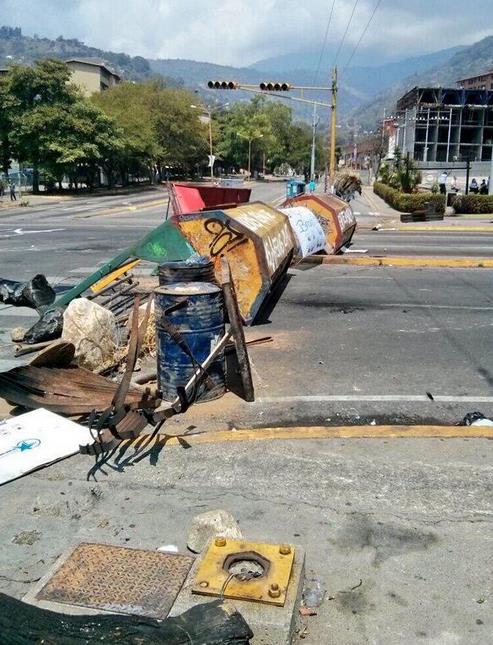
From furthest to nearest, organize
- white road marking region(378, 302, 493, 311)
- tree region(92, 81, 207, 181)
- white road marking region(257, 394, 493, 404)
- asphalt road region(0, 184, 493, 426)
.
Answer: tree region(92, 81, 207, 181) → white road marking region(378, 302, 493, 311) → white road marking region(257, 394, 493, 404) → asphalt road region(0, 184, 493, 426)

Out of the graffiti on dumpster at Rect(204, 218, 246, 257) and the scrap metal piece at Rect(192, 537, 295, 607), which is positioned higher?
the graffiti on dumpster at Rect(204, 218, 246, 257)

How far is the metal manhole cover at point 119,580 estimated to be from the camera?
290cm

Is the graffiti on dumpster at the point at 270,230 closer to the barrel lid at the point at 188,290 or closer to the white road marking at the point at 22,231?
the barrel lid at the point at 188,290

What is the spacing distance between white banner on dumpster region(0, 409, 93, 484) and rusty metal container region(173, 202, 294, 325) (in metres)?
3.63

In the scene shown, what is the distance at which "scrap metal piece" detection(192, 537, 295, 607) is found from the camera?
284 cm

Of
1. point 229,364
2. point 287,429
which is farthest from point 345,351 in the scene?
point 287,429

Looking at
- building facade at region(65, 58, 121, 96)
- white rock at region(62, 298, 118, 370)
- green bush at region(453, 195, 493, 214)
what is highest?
building facade at region(65, 58, 121, 96)

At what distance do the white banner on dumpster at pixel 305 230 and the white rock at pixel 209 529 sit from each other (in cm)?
970

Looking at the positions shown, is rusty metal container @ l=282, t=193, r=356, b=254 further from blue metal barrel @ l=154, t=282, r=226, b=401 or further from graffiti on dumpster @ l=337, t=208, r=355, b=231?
blue metal barrel @ l=154, t=282, r=226, b=401

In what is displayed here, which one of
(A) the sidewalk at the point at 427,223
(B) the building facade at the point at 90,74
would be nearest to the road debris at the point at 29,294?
(A) the sidewalk at the point at 427,223

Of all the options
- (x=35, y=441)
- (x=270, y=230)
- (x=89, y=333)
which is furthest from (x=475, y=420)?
(x=270, y=230)

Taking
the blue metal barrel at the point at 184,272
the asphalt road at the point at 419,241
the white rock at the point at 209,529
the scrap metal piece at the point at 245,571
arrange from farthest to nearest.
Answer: the asphalt road at the point at 419,241
the blue metal barrel at the point at 184,272
the white rock at the point at 209,529
the scrap metal piece at the point at 245,571

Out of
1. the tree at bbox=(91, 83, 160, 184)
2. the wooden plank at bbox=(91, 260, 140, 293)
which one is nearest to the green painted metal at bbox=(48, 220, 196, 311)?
the wooden plank at bbox=(91, 260, 140, 293)

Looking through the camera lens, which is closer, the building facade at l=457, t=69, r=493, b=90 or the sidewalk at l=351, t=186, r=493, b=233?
the sidewalk at l=351, t=186, r=493, b=233
